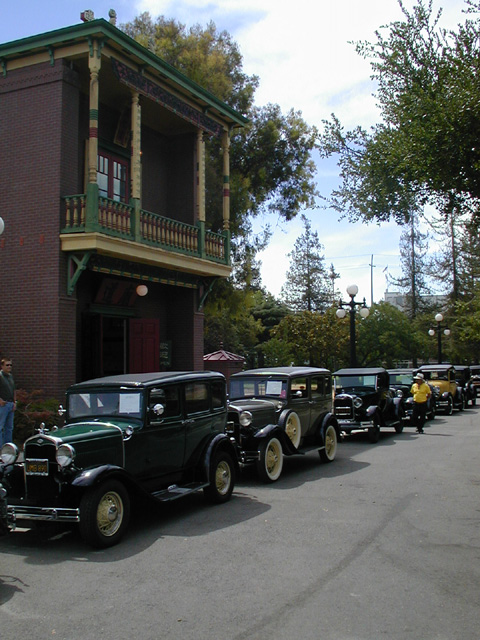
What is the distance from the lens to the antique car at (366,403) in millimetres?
15414

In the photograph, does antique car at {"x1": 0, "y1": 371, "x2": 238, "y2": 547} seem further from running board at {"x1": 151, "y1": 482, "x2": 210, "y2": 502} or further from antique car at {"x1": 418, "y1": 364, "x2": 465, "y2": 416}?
antique car at {"x1": 418, "y1": 364, "x2": 465, "y2": 416}

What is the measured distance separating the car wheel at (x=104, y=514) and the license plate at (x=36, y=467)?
1.94 ft

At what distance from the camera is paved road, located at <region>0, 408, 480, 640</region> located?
460 centimetres

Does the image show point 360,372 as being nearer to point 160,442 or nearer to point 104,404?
point 160,442

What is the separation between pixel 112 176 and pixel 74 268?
3608 mm

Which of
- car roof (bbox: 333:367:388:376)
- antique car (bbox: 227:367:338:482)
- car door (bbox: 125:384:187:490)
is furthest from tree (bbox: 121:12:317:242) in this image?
car door (bbox: 125:384:187:490)

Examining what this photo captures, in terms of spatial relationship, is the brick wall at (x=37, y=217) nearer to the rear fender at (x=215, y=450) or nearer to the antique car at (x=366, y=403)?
the rear fender at (x=215, y=450)

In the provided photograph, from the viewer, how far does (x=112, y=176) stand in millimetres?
16328

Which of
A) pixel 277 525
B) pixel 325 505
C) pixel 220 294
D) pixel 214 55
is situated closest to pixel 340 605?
pixel 277 525

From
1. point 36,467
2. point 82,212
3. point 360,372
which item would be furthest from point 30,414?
point 360,372

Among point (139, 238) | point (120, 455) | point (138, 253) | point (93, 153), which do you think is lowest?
point (120, 455)

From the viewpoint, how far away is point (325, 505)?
854 centimetres

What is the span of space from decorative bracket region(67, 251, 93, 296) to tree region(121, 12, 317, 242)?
10.5 meters

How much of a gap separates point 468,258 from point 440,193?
47559 millimetres
